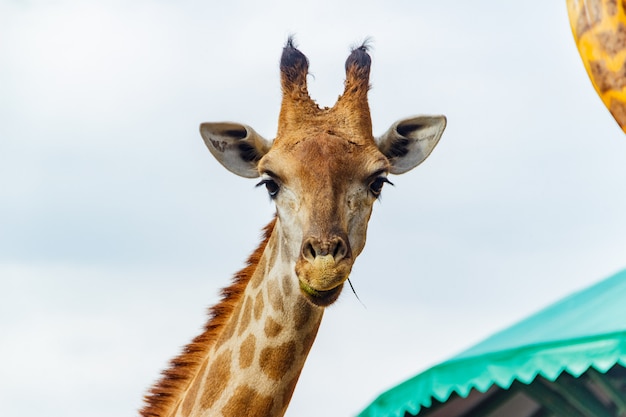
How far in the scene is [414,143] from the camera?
598cm

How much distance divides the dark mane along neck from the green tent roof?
3.53ft

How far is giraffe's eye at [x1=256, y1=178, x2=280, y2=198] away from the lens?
5385 mm

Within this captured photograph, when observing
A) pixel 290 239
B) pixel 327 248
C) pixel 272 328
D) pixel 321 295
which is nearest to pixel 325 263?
pixel 327 248

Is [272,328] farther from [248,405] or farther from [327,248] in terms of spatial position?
[327,248]

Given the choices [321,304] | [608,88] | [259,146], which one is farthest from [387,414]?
[608,88]

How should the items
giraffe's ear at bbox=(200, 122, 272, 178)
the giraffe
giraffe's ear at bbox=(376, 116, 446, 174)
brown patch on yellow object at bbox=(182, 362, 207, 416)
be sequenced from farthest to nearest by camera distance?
giraffe's ear at bbox=(376, 116, 446, 174)
giraffe's ear at bbox=(200, 122, 272, 178)
brown patch on yellow object at bbox=(182, 362, 207, 416)
the giraffe

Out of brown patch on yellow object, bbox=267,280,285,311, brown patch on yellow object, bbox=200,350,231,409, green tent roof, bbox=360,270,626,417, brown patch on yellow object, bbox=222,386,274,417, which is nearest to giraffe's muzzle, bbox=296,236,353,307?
brown patch on yellow object, bbox=267,280,285,311

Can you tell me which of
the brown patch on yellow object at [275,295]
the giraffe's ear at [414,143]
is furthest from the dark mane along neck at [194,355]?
the giraffe's ear at [414,143]

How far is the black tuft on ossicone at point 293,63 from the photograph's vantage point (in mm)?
6023

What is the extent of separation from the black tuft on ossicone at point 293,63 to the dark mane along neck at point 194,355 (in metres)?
0.90

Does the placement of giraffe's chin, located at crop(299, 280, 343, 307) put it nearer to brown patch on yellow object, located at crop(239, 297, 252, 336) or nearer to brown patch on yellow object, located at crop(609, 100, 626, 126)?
brown patch on yellow object, located at crop(239, 297, 252, 336)

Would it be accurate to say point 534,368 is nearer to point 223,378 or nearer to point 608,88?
point 223,378

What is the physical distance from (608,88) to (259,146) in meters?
3.27

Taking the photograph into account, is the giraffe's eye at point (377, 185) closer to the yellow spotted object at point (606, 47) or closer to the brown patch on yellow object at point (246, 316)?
the brown patch on yellow object at point (246, 316)
